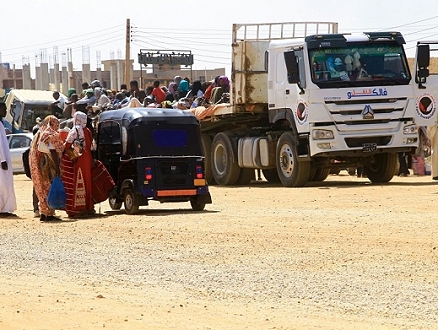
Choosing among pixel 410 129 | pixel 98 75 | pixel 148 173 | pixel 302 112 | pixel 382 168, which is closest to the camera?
pixel 148 173

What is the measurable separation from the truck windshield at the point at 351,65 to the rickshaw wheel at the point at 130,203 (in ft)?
20.2

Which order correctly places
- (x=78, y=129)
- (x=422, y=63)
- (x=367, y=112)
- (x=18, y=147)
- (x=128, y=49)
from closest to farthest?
(x=78, y=129)
(x=422, y=63)
(x=367, y=112)
(x=18, y=147)
(x=128, y=49)

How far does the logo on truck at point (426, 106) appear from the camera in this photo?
83.6ft

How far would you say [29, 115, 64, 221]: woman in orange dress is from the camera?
64.3 ft

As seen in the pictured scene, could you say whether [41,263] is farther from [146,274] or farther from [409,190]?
[409,190]

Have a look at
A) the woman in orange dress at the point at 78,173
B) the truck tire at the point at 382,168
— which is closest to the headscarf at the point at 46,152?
the woman in orange dress at the point at 78,173

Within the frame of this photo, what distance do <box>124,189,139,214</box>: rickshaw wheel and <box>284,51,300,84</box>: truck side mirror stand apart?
613 cm

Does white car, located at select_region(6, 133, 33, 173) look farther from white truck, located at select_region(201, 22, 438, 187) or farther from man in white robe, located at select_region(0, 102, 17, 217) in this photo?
man in white robe, located at select_region(0, 102, 17, 217)

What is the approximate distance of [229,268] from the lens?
12.7 meters

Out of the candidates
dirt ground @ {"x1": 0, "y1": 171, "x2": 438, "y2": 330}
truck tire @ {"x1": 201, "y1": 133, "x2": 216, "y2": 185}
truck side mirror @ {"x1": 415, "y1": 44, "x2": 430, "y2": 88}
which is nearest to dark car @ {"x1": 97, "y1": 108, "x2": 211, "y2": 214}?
dirt ground @ {"x1": 0, "y1": 171, "x2": 438, "y2": 330}

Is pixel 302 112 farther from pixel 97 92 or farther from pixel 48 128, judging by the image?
pixel 97 92

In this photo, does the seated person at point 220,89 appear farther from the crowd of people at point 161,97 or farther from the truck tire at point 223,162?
the truck tire at point 223,162

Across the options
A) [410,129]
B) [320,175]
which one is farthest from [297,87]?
[320,175]

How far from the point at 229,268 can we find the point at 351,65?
42.0ft
